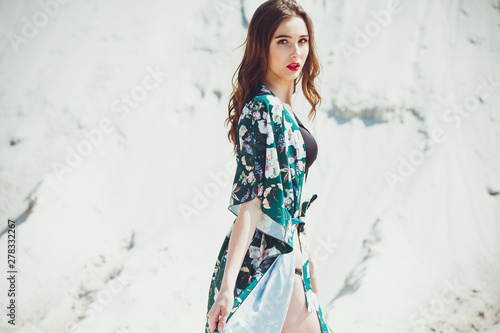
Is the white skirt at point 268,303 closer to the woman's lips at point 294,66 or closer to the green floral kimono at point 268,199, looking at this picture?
the green floral kimono at point 268,199

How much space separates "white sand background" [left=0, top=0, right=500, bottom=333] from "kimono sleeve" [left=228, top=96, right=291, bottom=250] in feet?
6.70

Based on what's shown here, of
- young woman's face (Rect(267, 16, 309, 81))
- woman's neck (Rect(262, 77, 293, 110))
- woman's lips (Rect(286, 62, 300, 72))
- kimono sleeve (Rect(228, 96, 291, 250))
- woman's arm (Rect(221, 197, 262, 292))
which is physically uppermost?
young woman's face (Rect(267, 16, 309, 81))

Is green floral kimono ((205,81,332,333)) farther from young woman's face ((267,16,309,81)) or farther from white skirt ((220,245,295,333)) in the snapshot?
young woman's face ((267,16,309,81))

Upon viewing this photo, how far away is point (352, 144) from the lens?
15.3 ft

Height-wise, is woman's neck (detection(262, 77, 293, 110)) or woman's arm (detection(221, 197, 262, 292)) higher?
woman's neck (detection(262, 77, 293, 110))

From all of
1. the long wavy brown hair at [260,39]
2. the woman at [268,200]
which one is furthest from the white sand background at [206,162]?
the long wavy brown hair at [260,39]

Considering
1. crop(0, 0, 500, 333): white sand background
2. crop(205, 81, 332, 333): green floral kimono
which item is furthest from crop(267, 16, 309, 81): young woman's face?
crop(0, 0, 500, 333): white sand background

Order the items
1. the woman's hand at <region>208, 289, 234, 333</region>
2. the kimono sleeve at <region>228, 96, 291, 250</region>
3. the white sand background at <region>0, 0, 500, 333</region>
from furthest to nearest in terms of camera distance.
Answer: the white sand background at <region>0, 0, 500, 333</region> → the kimono sleeve at <region>228, 96, 291, 250</region> → the woman's hand at <region>208, 289, 234, 333</region>

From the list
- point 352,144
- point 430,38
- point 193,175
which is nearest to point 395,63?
point 430,38

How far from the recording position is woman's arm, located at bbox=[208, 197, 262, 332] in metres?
1.32

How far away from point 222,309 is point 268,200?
331 millimetres

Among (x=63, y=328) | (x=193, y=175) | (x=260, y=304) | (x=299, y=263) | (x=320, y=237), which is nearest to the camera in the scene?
(x=260, y=304)

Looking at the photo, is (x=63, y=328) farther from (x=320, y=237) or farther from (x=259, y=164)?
(x=259, y=164)

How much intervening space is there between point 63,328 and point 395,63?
12.6ft
